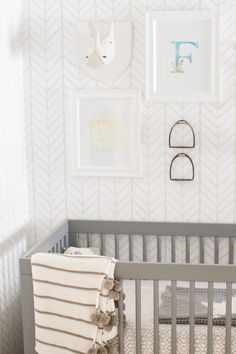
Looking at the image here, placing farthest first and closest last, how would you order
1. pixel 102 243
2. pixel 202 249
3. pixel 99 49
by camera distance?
pixel 102 243
pixel 202 249
pixel 99 49

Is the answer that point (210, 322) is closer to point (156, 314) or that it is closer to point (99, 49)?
point (156, 314)

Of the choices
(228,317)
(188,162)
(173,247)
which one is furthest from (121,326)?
(188,162)

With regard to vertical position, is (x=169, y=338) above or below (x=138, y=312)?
below

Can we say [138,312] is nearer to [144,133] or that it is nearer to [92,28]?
[144,133]

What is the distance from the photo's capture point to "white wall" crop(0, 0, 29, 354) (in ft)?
9.68

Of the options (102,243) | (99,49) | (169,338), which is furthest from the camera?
(102,243)

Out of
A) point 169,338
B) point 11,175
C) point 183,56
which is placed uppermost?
point 183,56

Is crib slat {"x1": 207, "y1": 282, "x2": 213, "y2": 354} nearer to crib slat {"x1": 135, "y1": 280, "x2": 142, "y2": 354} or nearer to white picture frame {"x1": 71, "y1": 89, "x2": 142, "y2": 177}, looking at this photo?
crib slat {"x1": 135, "y1": 280, "x2": 142, "y2": 354}

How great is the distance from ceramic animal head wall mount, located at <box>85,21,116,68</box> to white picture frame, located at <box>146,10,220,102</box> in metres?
0.19

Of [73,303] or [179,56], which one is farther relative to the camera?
[179,56]

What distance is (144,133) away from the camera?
316cm

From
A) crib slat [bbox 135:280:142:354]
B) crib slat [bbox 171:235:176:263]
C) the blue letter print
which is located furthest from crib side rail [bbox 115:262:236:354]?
the blue letter print

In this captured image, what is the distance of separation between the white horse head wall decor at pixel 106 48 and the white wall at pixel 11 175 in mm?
342

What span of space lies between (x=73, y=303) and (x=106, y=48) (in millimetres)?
1237
